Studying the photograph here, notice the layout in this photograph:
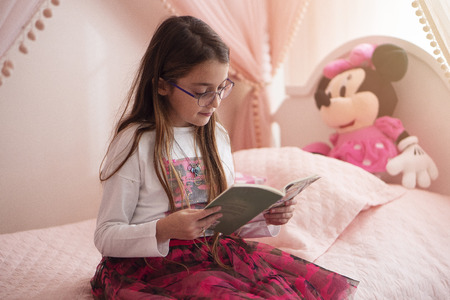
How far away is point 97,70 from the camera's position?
2.11m

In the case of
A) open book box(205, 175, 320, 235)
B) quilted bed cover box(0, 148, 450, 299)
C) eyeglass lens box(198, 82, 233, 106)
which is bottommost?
quilted bed cover box(0, 148, 450, 299)

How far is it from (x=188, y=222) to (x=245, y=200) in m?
0.13

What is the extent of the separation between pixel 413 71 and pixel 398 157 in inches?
15.7

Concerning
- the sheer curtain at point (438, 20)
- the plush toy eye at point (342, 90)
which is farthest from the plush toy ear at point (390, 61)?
the sheer curtain at point (438, 20)

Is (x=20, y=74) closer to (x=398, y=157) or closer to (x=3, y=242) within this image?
(x=3, y=242)

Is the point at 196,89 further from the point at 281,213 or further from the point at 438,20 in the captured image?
the point at 438,20

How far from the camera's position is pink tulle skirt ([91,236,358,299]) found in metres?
0.96

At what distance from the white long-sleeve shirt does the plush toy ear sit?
3.64 feet

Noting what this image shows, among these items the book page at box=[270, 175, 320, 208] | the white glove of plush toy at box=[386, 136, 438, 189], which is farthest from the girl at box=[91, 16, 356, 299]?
the white glove of plush toy at box=[386, 136, 438, 189]

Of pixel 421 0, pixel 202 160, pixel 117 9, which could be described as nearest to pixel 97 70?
pixel 117 9

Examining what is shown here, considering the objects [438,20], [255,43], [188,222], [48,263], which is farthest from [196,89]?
[255,43]

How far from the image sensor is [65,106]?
2033 mm

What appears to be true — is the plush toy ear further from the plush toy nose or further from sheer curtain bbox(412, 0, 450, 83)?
sheer curtain bbox(412, 0, 450, 83)

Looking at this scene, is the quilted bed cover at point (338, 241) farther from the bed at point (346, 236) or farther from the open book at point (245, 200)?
the open book at point (245, 200)
